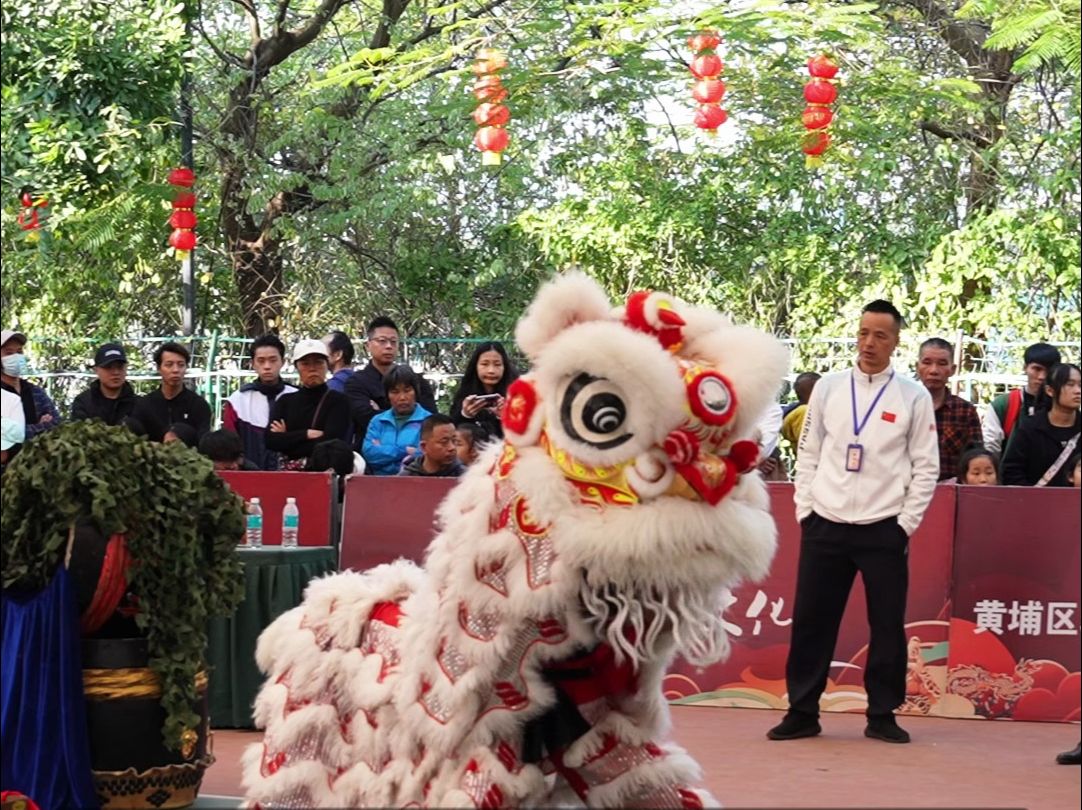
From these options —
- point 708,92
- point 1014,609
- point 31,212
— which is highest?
point 708,92

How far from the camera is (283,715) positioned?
4.03 m

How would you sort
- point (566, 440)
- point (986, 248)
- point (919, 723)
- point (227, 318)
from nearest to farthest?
1. point (566, 440)
2. point (919, 723)
3. point (986, 248)
4. point (227, 318)

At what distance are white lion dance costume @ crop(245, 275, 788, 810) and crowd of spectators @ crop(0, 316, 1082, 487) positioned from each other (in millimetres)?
4158

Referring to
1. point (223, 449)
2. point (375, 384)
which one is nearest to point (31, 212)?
point (375, 384)

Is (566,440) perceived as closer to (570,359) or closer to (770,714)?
(570,359)

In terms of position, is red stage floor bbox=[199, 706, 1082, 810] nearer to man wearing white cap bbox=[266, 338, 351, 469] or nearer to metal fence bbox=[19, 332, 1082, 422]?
man wearing white cap bbox=[266, 338, 351, 469]

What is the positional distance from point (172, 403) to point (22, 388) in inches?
Result: 34.0

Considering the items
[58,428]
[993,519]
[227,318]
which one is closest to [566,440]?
[58,428]

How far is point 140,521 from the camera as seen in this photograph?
5.08 metres

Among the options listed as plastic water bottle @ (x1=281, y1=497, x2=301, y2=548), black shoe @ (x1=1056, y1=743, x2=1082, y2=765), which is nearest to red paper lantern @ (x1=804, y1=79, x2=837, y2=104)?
plastic water bottle @ (x1=281, y1=497, x2=301, y2=548)

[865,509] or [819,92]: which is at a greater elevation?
[819,92]

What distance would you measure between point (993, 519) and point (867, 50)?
830 cm

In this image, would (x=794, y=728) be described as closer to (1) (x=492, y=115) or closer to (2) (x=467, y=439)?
(2) (x=467, y=439)

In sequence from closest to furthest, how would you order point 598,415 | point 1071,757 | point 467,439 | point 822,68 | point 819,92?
1. point 598,415
2. point 1071,757
3. point 467,439
4. point 822,68
5. point 819,92
